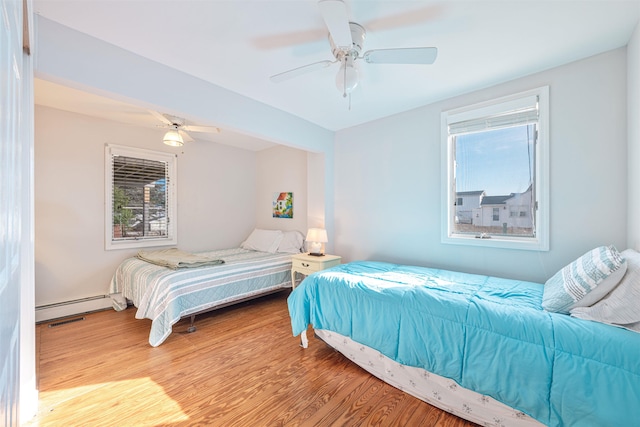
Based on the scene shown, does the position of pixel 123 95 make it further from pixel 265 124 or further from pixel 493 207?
pixel 493 207

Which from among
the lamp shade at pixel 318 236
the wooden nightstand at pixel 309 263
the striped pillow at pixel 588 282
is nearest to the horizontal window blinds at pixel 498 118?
the striped pillow at pixel 588 282

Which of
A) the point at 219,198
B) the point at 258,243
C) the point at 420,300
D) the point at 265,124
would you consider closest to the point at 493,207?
the point at 420,300

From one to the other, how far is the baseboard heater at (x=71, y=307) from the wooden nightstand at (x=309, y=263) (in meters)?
2.46

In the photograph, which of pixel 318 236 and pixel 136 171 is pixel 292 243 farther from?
pixel 136 171

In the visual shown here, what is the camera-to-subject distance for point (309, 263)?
3.39 meters

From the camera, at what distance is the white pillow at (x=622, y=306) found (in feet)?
4.23

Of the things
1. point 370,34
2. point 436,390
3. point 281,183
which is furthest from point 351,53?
point 281,183

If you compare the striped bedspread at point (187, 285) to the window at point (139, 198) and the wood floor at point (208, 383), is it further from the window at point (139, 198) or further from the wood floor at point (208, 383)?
the window at point (139, 198)

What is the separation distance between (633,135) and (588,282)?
1.20 metres

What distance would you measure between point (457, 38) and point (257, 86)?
1760 millimetres

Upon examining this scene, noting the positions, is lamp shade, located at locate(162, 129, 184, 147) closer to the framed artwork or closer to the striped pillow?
the framed artwork

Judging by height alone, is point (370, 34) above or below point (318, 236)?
above

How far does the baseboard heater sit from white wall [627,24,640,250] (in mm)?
5275

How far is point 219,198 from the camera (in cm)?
468
